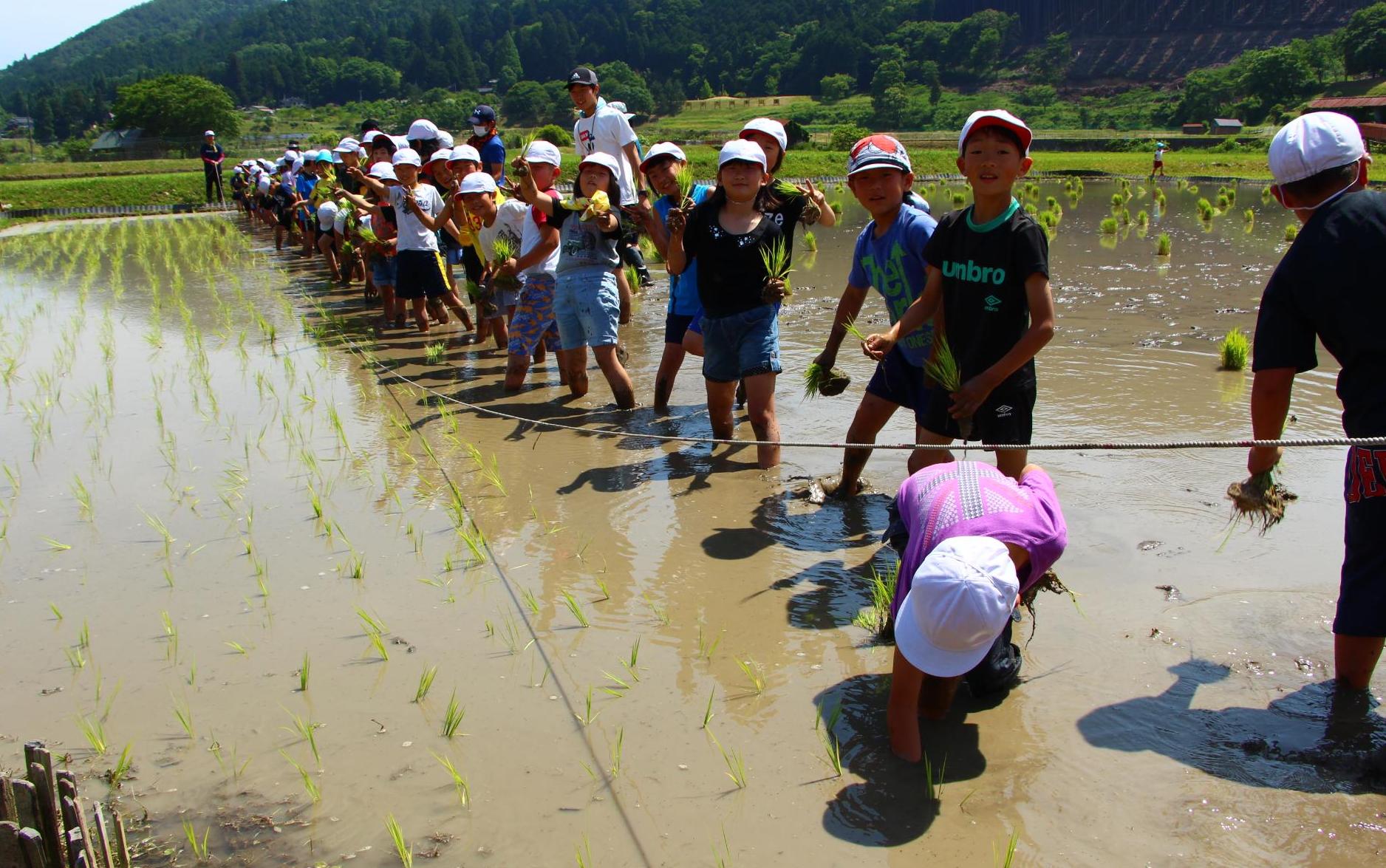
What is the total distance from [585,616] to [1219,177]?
31373 mm

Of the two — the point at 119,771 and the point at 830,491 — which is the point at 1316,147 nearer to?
the point at 830,491

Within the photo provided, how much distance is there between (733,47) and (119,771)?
443 feet

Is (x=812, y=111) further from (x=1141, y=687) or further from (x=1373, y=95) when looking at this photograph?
(x=1141, y=687)

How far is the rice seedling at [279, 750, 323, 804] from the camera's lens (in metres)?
2.94

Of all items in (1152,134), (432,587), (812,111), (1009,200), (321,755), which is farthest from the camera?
(812,111)

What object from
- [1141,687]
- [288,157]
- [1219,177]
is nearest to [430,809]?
[1141,687]

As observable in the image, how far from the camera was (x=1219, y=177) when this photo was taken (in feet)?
99.4

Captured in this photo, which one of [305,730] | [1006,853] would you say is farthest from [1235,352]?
[305,730]

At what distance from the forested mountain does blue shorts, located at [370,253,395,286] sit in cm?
8631

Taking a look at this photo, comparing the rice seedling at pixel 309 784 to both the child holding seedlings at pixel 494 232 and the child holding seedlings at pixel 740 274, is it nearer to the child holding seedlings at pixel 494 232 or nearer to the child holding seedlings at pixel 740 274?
the child holding seedlings at pixel 740 274

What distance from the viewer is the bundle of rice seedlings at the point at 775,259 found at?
519cm

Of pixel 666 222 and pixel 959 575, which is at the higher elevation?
pixel 666 222

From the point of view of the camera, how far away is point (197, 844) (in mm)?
2775

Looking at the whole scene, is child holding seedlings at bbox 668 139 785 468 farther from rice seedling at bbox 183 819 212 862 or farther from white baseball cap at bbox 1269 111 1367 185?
rice seedling at bbox 183 819 212 862
